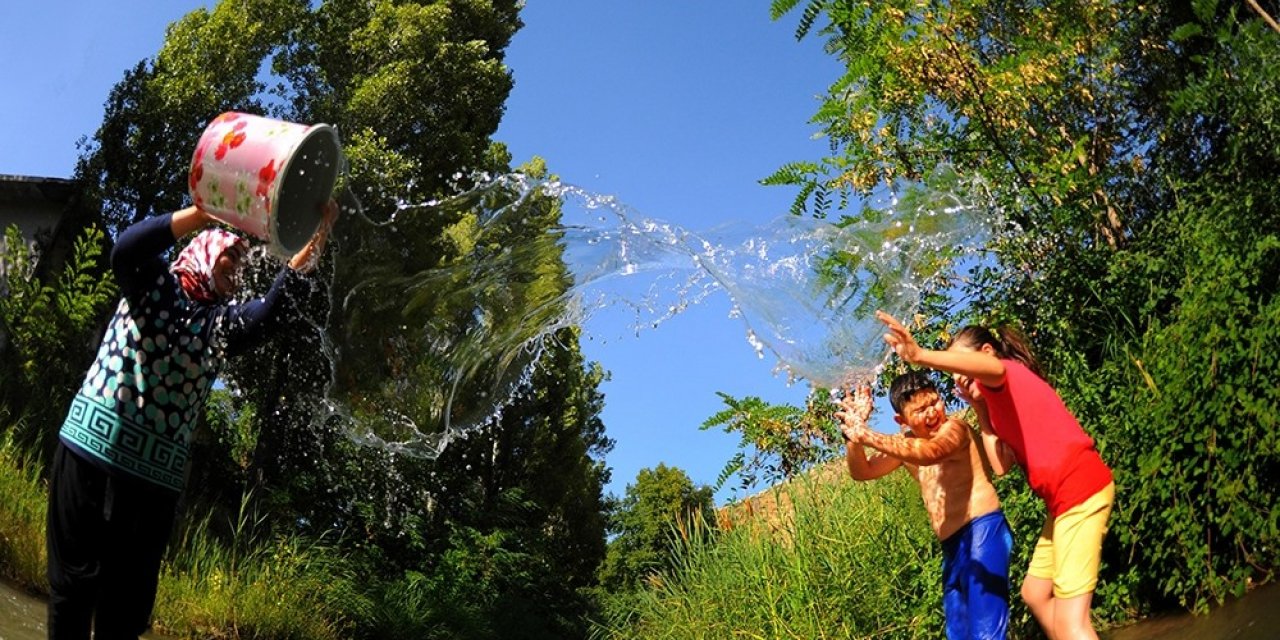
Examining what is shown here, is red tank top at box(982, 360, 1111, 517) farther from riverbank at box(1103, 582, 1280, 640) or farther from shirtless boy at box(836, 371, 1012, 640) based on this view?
riverbank at box(1103, 582, 1280, 640)

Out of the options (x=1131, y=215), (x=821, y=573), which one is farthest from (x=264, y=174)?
(x=1131, y=215)

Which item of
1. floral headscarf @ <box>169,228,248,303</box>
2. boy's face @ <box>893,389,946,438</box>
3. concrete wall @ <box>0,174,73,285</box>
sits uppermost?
concrete wall @ <box>0,174,73,285</box>

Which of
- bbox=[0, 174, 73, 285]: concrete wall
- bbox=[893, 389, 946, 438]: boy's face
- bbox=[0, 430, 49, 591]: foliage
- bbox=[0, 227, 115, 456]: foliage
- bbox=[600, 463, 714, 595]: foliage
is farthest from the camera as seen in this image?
bbox=[600, 463, 714, 595]: foliage

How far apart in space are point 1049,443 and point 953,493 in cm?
46

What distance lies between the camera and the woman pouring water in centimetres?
291

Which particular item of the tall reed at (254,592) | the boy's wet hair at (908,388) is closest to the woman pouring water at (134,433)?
the boy's wet hair at (908,388)

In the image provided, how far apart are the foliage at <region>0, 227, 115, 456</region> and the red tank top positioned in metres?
7.48

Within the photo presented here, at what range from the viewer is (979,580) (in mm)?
3482

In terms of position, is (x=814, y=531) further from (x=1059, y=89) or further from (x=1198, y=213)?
(x=1059, y=89)

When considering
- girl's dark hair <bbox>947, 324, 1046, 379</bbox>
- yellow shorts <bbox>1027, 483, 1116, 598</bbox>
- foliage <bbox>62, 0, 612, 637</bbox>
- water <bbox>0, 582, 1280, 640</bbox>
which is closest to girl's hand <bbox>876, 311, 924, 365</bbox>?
girl's dark hair <bbox>947, 324, 1046, 379</bbox>

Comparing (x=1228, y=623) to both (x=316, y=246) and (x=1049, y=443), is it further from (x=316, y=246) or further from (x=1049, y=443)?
(x=316, y=246)

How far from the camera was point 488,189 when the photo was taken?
14.4 ft

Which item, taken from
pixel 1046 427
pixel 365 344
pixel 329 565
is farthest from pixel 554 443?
pixel 1046 427

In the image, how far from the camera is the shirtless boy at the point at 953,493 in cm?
346
